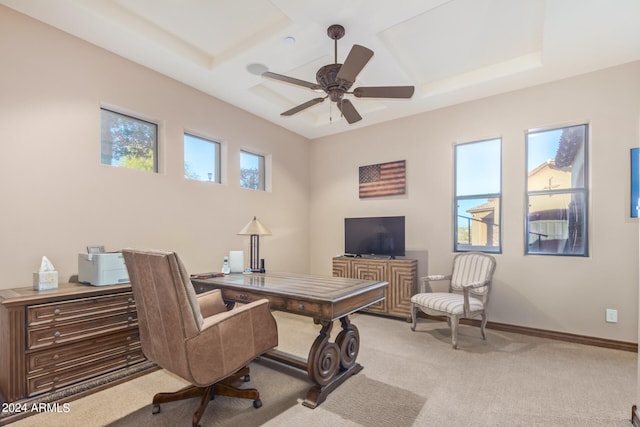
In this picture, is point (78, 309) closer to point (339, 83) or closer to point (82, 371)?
point (82, 371)

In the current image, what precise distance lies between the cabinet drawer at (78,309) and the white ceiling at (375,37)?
231 centimetres

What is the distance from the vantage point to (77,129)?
2809mm

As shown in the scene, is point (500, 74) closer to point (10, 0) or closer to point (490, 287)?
point (490, 287)

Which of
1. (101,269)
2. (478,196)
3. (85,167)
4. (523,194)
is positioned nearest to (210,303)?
(101,269)

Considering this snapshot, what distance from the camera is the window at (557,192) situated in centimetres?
348

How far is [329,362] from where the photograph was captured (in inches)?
92.7

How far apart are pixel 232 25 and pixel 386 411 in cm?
345

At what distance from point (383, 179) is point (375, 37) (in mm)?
2365

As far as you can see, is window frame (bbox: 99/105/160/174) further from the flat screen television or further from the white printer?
the flat screen television

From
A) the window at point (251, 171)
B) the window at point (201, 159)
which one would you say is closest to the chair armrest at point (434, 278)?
the window at point (251, 171)

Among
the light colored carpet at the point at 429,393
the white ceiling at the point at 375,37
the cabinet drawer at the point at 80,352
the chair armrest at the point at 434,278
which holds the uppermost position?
the white ceiling at the point at 375,37

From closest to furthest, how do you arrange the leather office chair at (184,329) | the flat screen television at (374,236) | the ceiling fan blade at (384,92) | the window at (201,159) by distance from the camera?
the leather office chair at (184,329)
the ceiling fan blade at (384,92)
the window at (201,159)
the flat screen television at (374,236)

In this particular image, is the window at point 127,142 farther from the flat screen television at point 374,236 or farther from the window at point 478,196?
the window at point 478,196

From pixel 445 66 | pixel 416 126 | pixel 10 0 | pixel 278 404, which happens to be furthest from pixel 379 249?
pixel 10 0
